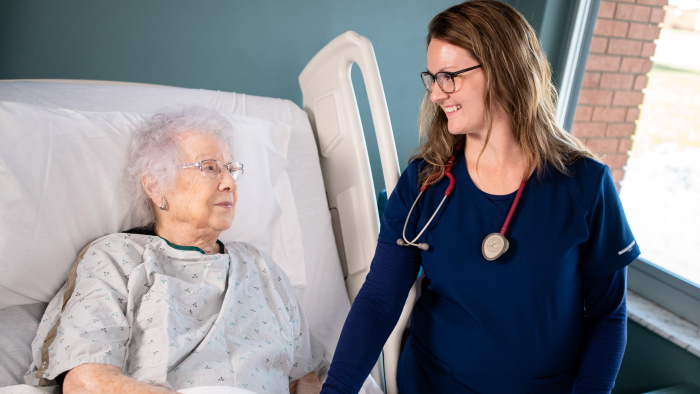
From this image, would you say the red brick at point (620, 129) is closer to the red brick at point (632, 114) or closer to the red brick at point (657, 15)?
the red brick at point (632, 114)

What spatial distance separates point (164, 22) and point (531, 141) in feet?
5.06

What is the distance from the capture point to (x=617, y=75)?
8.30 ft

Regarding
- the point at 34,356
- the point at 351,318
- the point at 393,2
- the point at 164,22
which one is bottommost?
the point at 34,356

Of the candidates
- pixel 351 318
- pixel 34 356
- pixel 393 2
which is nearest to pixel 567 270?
pixel 351 318

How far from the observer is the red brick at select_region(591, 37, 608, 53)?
2502mm

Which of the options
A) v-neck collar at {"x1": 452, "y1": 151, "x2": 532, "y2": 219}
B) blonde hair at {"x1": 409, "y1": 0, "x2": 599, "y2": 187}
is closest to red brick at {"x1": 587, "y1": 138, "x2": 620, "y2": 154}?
blonde hair at {"x1": 409, "y1": 0, "x2": 599, "y2": 187}

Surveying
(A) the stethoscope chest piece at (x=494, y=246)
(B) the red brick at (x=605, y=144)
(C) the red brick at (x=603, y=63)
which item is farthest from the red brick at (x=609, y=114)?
(A) the stethoscope chest piece at (x=494, y=246)

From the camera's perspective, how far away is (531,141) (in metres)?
1.28

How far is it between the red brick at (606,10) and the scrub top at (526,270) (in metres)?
1.57

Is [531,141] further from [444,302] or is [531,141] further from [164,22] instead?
[164,22]

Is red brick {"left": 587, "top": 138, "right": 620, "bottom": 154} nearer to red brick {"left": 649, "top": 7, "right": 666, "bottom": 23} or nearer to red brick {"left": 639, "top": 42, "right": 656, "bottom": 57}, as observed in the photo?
red brick {"left": 639, "top": 42, "right": 656, "bottom": 57}

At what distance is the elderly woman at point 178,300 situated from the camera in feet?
3.62

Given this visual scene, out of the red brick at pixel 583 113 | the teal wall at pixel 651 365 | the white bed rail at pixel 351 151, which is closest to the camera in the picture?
the white bed rail at pixel 351 151

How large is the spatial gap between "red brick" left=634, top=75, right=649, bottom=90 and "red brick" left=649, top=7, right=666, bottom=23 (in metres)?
0.26
